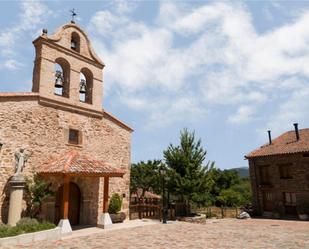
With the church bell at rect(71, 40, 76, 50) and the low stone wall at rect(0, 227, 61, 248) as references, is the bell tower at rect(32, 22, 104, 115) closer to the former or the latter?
the church bell at rect(71, 40, 76, 50)

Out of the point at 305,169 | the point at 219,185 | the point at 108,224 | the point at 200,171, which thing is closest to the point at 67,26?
the point at 108,224

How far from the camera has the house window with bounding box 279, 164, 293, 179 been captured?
2273 cm

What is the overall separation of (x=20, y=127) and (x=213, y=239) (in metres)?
9.50

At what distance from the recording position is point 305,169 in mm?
21547

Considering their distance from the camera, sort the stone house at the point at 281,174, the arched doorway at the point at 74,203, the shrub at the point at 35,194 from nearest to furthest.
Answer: the shrub at the point at 35,194 → the arched doorway at the point at 74,203 → the stone house at the point at 281,174

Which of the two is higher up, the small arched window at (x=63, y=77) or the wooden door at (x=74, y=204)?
the small arched window at (x=63, y=77)

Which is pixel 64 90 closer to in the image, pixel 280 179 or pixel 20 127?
pixel 20 127

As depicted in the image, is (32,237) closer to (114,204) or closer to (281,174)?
(114,204)

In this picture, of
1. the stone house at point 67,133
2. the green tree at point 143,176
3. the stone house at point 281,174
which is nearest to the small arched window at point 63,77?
the stone house at point 67,133

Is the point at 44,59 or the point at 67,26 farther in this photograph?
the point at 67,26

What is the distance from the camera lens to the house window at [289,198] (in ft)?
73.5

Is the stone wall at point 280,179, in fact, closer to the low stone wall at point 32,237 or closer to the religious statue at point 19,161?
the low stone wall at point 32,237

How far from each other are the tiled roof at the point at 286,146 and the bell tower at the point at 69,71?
1511 cm

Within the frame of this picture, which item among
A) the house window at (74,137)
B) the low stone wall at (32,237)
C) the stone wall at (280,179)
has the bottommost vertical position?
the low stone wall at (32,237)
